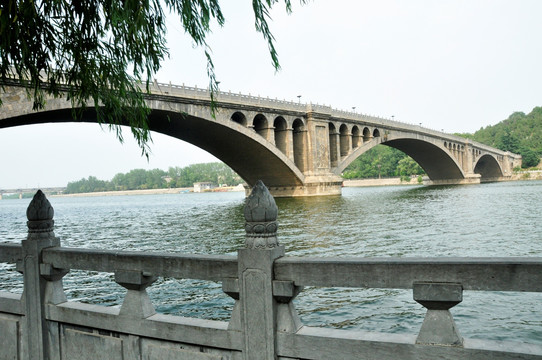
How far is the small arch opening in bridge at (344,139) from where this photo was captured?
53219 mm

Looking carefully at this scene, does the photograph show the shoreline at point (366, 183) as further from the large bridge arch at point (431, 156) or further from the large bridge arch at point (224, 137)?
the large bridge arch at point (224, 137)

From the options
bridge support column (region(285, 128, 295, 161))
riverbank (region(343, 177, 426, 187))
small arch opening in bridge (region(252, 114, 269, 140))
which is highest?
small arch opening in bridge (region(252, 114, 269, 140))

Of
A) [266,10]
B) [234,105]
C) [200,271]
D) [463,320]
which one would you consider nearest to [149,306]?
[200,271]

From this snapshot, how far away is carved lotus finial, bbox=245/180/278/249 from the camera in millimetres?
3387

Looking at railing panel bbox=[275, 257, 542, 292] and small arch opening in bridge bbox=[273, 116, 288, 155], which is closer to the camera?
railing panel bbox=[275, 257, 542, 292]

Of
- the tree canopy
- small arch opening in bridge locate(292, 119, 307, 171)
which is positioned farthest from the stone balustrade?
small arch opening in bridge locate(292, 119, 307, 171)

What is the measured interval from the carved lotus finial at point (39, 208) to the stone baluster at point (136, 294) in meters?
1.19

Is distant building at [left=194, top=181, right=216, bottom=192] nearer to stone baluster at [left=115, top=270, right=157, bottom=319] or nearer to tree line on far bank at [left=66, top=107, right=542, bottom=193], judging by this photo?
tree line on far bank at [left=66, top=107, right=542, bottom=193]

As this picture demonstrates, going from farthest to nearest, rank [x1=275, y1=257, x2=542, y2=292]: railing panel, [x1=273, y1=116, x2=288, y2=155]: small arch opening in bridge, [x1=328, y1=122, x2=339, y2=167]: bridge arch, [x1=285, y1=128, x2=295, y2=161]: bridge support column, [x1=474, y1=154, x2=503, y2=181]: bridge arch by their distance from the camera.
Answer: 1. [x1=474, y1=154, x2=503, y2=181]: bridge arch
2. [x1=328, y1=122, x2=339, y2=167]: bridge arch
3. [x1=273, y1=116, x2=288, y2=155]: small arch opening in bridge
4. [x1=285, y1=128, x2=295, y2=161]: bridge support column
5. [x1=275, y1=257, x2=542, y2=292]: railing panel

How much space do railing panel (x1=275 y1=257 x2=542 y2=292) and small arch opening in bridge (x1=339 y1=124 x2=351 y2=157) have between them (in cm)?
5077

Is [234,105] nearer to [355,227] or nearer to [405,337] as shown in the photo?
[355,227]

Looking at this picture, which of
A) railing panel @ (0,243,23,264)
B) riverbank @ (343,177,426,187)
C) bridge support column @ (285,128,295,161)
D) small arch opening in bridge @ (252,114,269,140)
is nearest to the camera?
railing panel @ (0,243,23,264)

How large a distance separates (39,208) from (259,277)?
2.56 m

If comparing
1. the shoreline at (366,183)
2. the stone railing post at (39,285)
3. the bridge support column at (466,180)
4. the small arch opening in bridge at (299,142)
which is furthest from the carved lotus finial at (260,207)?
the shoreline at (366,183)
